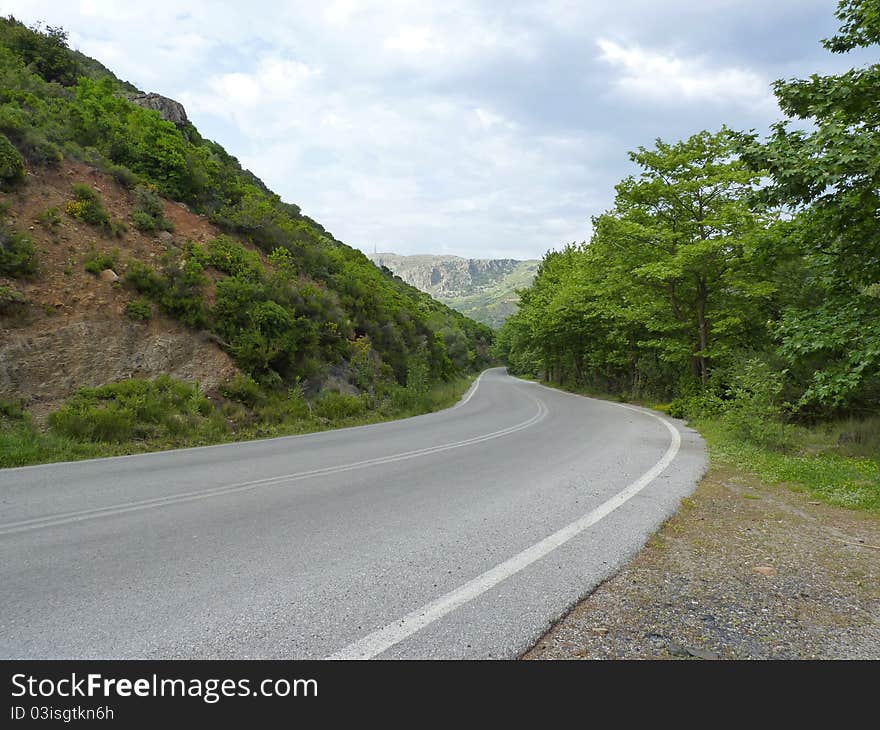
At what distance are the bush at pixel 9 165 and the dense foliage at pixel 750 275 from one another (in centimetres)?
1726

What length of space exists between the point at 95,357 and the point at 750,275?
66.2 feet

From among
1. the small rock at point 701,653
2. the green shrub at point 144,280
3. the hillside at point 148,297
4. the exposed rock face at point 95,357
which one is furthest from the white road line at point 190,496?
the green shrub at point 144,280

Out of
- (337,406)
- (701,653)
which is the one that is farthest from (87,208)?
(701,653)

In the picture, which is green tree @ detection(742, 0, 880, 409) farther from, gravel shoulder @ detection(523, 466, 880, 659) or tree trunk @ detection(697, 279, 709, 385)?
tree trunk @ detection(697, 279, 709, 385)

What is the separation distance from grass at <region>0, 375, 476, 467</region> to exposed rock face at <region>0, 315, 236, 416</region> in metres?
→ 0.56

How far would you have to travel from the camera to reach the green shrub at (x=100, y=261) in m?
12.9

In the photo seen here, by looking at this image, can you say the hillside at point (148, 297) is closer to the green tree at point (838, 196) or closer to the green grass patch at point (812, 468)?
the green grass patch at point (812, 468)

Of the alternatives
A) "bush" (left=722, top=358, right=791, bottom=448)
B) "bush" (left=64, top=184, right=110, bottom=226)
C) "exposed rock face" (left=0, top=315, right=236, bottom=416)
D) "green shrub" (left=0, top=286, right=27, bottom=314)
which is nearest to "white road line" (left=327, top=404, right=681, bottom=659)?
"bush" (left=722, top=358, right=791, bottom=448)

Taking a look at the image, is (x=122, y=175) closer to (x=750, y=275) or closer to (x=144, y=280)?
(x=144, y=280)

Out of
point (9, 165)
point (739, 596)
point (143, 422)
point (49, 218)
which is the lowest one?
point (739, 596)

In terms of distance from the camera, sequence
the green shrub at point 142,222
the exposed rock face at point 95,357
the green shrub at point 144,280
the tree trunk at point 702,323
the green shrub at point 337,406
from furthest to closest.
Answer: the tree trunk at point 702,323
the green shrub at point 142,222
the green shrub at point 337,406
the green shrub at point 144,280
the exposed rock face at point 95,357

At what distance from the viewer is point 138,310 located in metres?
12.8
